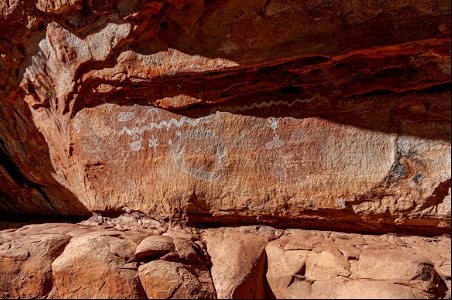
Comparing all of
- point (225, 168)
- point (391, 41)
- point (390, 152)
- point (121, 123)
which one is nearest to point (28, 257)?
point (121, 123)

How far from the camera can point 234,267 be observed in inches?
98.4

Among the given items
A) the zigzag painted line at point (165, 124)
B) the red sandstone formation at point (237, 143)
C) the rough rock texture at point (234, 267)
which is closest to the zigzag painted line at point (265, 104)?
the red sandstone formation at point (237, 143)

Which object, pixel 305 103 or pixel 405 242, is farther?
pixel 305 103

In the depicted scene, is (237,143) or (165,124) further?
(165,124)

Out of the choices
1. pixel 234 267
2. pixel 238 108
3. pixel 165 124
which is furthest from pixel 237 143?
pixel 234 267

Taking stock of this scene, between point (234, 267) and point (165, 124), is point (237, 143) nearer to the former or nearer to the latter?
point (165, 124)

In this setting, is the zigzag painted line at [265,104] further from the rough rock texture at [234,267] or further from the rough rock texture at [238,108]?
the rough rock texture at [234,267]

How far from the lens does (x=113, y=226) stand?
3.10 meters

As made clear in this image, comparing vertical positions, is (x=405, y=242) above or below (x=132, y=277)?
above

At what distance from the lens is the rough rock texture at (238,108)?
8.04 ft

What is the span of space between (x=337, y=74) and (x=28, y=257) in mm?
2092

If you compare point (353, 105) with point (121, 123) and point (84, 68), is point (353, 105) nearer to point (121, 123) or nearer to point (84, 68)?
point (121, 123)

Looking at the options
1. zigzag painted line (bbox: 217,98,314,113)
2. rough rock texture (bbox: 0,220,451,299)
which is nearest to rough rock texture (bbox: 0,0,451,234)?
zigzag painted line (bbox: 217,98,314,113)

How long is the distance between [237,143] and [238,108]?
22 cm
